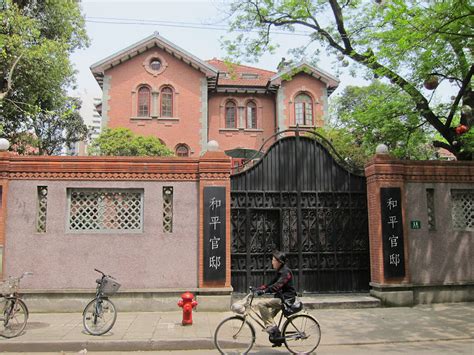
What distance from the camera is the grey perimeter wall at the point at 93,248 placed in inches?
361

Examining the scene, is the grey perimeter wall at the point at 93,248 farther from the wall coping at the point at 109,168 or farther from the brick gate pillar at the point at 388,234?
the brick gate pillar at the point at 388,234

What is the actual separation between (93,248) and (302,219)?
4.87 metres

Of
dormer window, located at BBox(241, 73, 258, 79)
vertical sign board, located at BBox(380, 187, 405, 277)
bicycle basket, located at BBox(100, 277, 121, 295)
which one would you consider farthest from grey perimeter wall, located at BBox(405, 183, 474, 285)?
dormer window, located at BBox(241, 73, 258, 79)

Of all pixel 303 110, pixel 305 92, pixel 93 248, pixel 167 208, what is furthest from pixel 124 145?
pixel 93 248

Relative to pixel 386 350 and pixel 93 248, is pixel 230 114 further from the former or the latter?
pixel 386 350

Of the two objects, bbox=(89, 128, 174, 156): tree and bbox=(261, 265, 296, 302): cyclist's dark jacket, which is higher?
bbox=(89, 128, 174, 156): tree

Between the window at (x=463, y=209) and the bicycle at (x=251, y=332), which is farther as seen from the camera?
the window at (x=463, y=209)

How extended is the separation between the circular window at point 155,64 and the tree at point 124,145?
5.26 meters

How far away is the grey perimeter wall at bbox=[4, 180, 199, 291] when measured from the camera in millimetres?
9172

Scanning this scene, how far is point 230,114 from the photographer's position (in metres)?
Result: 26.2

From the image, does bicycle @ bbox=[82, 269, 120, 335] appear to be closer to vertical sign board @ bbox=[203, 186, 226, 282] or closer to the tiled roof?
vertical sign board @ bbox=[203, 186, 226, 282]

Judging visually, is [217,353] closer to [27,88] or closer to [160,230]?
[160,230]

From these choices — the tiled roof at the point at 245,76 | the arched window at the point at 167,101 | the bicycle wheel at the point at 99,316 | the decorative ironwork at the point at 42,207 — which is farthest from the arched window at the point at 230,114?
the bicycle wheel at the point at 99,316

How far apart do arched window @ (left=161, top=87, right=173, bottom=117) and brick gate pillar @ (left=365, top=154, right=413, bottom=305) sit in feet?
54.1
